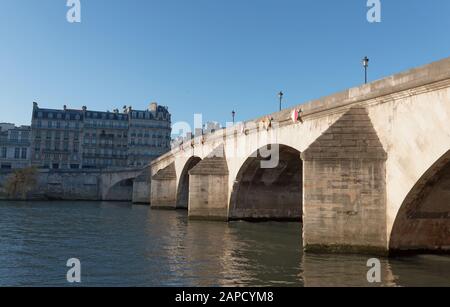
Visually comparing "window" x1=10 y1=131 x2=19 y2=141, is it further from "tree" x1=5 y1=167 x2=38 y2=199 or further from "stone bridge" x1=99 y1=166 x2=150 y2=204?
"stone bridge" x1=99 y1=166 x2=150 y2=204

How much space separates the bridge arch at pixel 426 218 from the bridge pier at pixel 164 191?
34.2 meters

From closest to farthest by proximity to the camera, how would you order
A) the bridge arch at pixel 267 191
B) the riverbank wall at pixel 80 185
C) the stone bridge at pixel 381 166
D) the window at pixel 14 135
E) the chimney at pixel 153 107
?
the stone bridge at pixel 381 166 < the bridge arch at pixel 267 191 < the riverbank wall at pixel 80 185 < the window at pixel 14 135 < the chimney at pixel 153 107

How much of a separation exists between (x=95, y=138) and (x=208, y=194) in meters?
65.8

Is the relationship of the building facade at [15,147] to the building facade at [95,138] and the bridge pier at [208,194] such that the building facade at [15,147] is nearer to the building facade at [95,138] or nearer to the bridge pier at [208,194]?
the building facade at [95,138]

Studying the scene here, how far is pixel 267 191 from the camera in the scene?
32438mm

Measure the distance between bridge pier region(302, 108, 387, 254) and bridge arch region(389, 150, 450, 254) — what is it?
2.26 ft

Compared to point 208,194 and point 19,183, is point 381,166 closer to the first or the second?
point 208,194

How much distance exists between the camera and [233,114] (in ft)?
131

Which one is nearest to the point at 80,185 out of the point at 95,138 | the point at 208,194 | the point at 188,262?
the point at 95,138

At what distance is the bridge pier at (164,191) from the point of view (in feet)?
158

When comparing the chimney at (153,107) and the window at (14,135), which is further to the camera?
the chimney at (153,107)

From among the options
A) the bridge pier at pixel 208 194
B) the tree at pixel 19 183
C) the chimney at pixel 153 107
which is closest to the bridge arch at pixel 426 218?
the bridge pier at pixel 208 194
